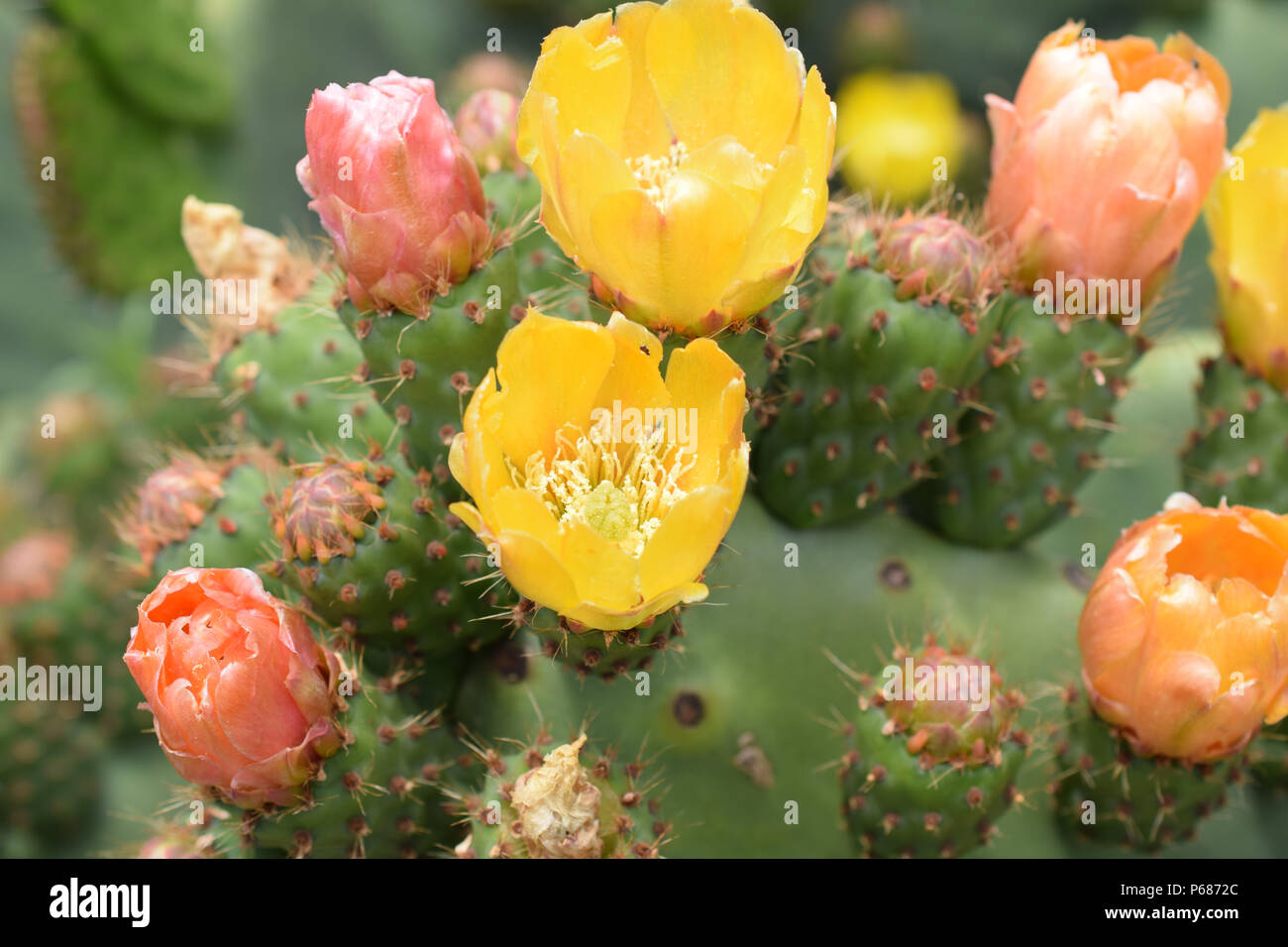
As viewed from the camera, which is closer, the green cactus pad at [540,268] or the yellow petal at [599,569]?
the yellow petal at [599,569]

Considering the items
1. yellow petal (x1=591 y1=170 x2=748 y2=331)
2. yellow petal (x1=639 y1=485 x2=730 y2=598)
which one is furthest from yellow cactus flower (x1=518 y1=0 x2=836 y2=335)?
yellow petal (x1=639 y1=485 x2=730 y2=598)

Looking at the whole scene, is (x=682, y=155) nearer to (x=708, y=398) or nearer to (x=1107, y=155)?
(x=708, y=398)

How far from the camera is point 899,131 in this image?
3.31 metres

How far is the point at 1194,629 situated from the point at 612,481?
63cm

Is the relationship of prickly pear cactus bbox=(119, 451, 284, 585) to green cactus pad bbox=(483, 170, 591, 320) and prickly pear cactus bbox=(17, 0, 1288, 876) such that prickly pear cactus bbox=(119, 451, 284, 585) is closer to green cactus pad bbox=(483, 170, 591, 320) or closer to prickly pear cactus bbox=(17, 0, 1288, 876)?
prickly pear cactus bbox=(17, 0, 1288, 876)

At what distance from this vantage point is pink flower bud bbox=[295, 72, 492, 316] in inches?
47.6

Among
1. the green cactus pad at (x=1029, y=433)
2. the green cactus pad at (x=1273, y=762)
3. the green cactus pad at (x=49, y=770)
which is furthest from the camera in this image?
the green cactus pad at (x=49, y=770)

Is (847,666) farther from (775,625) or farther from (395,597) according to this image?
(395,597)

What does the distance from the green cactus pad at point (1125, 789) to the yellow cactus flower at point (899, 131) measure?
196 centimetres

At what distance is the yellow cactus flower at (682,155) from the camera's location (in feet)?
3.60

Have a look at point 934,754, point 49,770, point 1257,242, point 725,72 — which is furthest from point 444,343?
point 49,770

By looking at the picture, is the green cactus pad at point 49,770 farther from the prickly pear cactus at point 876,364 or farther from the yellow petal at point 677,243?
the yellow petal at point 677,243

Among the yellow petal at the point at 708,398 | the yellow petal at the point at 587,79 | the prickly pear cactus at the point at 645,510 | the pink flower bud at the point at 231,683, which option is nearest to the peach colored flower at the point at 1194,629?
the prickly pear cactus at the point at 645,510

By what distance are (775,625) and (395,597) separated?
484mm
